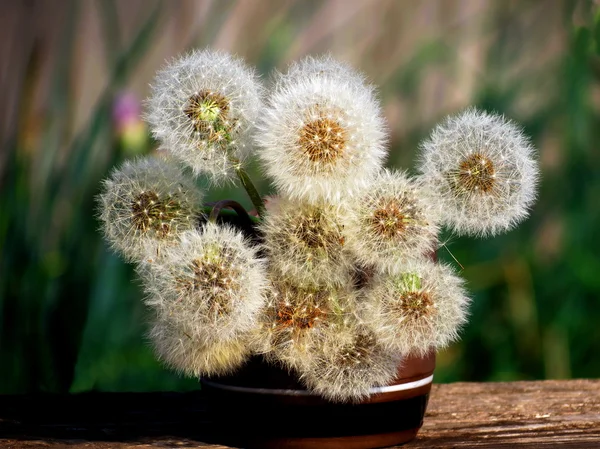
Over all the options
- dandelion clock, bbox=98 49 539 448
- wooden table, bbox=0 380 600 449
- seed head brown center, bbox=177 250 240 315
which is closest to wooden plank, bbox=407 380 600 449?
wooden table, bbox=0 380 600 449

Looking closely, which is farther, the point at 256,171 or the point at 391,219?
the point at 256,171

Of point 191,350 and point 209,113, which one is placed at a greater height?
point 209,113

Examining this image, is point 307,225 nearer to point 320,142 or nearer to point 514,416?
point 320,142

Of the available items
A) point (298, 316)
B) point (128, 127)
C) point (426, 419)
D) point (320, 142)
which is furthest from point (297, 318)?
point (128, 127)

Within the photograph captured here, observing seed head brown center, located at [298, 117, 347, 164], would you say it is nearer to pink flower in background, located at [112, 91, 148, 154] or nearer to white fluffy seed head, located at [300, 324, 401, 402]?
white fluffy seed head, located at [300, 324, 401, 402]

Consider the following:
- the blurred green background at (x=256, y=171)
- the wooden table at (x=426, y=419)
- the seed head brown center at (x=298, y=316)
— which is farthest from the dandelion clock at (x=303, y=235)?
→ the blurred green background at (x=256, y=171)

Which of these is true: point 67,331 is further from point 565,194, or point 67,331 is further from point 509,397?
point 565,194
